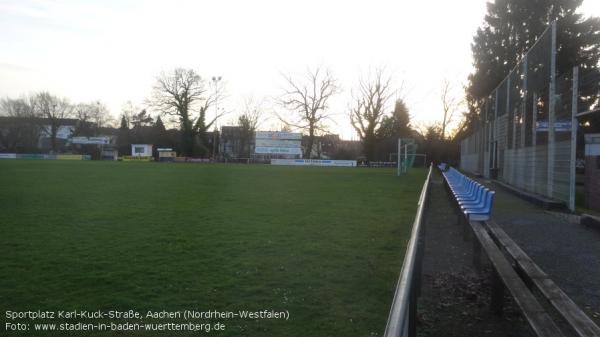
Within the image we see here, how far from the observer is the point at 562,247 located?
6.46 metres

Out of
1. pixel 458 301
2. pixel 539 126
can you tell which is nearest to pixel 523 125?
pixel 539 126

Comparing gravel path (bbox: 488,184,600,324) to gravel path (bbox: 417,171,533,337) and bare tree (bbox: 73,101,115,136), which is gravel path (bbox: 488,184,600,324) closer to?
gravel path (bbox: 417,171,533,337)

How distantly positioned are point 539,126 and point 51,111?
85.8 metres

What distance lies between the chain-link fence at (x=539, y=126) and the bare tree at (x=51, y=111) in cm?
7984


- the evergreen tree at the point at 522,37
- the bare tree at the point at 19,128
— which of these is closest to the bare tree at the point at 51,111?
the bare tree at the point at 19,128

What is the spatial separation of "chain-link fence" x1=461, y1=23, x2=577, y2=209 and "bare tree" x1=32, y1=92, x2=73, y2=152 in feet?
262

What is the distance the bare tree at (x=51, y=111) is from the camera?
266 ft

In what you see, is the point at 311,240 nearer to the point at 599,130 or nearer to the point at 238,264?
the point at 238,264

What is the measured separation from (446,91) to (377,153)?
38.4 ft

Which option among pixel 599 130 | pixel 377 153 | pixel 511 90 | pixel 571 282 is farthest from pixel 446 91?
pixel 571 282

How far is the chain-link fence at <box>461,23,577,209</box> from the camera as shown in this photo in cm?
997

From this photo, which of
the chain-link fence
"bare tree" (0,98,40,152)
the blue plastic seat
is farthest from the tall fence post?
"bare tree" (0,98,40,152)

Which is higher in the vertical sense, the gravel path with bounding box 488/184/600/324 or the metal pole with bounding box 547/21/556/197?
the metal pole with bounding box 547/21/556/197

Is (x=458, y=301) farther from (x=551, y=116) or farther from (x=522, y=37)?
(x=522, y=37)
